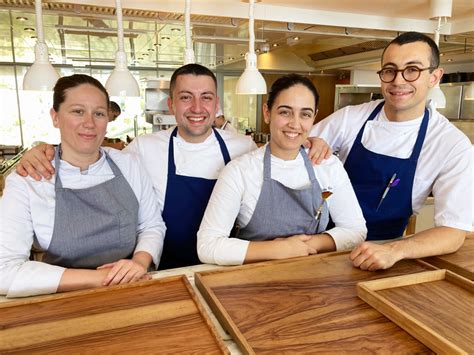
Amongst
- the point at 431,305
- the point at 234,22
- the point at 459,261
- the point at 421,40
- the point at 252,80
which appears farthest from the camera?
the point at 234,22

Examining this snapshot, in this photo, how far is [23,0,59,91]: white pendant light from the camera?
60.5 inches

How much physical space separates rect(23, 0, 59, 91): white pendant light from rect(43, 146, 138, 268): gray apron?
0.90 ft

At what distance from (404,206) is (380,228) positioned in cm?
15

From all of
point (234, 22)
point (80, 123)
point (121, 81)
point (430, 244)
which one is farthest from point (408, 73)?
point (234, 22)

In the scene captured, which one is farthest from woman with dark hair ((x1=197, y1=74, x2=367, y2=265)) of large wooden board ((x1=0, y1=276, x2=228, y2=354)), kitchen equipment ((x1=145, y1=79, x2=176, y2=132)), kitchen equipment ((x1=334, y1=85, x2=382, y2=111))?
kitchen equipment ((x1=334, y1=85, x2=382, y2=111))

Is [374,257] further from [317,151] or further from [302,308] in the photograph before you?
[317,151]

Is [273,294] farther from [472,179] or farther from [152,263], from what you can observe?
[472,179]

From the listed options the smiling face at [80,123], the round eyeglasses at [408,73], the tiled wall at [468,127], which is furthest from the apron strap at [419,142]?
the tiled wall at [468,127]

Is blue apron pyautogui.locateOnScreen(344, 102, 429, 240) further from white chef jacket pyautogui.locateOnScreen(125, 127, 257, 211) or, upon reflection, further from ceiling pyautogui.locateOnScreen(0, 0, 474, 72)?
ceiling pyautogui.locateOnScreen(0, 0, 474, 72)

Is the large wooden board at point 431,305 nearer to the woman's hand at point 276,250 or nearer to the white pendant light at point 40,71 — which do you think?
the woman's hand at point 276,250

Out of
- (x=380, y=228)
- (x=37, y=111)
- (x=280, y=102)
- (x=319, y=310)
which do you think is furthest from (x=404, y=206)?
(x=37, y=111)

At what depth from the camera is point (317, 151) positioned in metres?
1.66

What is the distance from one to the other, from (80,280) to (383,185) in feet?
4.38

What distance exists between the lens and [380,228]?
6.07ft
